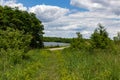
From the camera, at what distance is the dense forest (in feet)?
50.1

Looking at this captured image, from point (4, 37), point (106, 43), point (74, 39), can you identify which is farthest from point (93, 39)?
point (4, 37)

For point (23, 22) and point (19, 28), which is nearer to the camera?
point (19, 28)

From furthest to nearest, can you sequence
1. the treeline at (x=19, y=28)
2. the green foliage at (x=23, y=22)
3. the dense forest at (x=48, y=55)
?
the green foliage at (x=23, y=22), the treeline at (x=19, y=28), the dense forest at (x=48, y=55)

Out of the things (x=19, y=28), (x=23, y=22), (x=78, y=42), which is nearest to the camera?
(x=78, y=42)

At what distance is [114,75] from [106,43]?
2073cm

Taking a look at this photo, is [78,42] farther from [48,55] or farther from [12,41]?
[12,41]

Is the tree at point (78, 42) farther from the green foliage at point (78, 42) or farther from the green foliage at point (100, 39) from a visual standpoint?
the green foliage at point (100, 39)

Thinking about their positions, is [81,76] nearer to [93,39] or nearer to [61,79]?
[61,79]

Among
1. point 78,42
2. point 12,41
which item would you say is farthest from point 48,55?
point 12,41

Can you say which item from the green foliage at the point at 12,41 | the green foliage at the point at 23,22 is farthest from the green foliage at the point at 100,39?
the green foliage at the point at 23,22

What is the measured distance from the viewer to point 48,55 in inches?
1412

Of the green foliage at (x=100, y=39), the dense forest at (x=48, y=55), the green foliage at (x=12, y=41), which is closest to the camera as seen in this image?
the dense forest at (x=48, y=55)

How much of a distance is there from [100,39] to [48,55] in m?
5.85

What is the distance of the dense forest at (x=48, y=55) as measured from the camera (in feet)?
50.1
